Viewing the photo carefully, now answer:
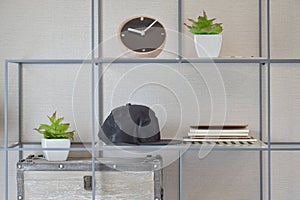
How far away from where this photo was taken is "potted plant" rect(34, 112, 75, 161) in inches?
100.0

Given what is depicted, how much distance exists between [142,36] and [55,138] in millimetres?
605

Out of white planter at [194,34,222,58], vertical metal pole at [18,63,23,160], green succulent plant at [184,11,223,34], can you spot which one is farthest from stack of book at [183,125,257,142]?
vertical metal pole at [18,63,23,160]

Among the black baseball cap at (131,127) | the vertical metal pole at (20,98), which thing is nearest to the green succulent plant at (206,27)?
the black baseball cap at (131,127)

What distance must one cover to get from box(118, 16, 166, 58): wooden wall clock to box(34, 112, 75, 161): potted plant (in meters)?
0.45

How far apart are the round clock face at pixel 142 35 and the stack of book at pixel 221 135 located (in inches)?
16.3

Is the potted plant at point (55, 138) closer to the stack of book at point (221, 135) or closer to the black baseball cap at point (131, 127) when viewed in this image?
the black baseball cap at point (131, 127)

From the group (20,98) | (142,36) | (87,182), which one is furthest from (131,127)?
(20,98)

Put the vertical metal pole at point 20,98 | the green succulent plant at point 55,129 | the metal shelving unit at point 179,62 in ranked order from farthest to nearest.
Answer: the vertical metal pole at point 20,98
the green succulent plant at point 55,129
the metal shelving unit at point 179,62

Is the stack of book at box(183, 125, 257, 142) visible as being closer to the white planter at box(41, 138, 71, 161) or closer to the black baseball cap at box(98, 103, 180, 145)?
the black baseball cap at box(98, 103, 180, 145)

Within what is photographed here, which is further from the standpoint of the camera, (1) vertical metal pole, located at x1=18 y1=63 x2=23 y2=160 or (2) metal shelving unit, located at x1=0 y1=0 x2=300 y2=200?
(1) vertical metal pole, located at x1=18 y1=63 x2=23 y2=160

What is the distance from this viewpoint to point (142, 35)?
2570 mm

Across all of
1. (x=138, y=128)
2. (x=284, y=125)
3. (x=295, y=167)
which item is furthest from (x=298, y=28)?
(x=138, y=128)

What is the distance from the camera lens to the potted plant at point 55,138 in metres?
2.54

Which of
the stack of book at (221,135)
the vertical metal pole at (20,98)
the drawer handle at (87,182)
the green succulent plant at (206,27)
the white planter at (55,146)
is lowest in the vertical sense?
the drawer handle at (87,182)
